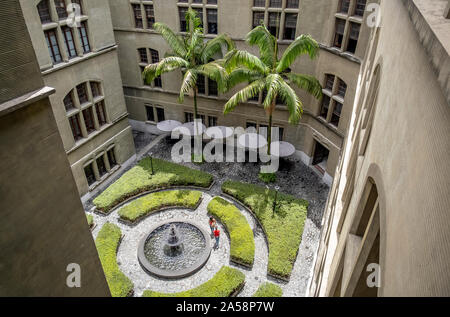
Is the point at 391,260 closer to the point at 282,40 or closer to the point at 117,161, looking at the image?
the point at 282,40

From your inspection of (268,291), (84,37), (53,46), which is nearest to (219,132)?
(84,37)

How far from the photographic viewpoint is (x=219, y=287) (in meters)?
14.3

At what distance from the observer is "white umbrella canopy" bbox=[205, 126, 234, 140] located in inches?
929

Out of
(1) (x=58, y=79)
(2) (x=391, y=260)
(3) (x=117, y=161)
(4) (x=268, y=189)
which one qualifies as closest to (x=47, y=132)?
(2) (x=391, y=260)

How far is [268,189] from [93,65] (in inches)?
511

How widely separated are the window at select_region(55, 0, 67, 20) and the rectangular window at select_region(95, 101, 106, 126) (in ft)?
18.1

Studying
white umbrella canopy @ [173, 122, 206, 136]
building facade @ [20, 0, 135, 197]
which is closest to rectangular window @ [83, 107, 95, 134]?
→ building facade @ [20, 0, 135, 197]

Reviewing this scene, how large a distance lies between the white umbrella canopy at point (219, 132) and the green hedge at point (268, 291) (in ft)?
39.1

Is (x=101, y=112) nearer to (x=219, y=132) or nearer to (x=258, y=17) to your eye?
(x=219, y=132)

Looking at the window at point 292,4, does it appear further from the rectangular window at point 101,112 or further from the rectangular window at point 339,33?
the rectangular window at point 101,112

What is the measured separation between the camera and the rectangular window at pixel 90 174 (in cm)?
2048

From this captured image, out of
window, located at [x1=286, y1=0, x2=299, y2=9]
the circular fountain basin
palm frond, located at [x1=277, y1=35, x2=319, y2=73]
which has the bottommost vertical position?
the circular fountain basin

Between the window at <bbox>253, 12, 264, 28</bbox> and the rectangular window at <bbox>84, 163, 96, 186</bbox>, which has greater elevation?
the window at <bbox>253, 12, 264, 28</bbox>

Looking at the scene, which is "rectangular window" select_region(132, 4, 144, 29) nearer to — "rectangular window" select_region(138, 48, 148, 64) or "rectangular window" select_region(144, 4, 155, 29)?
"rectangular window" select_region(144, 4, 155, 29)
